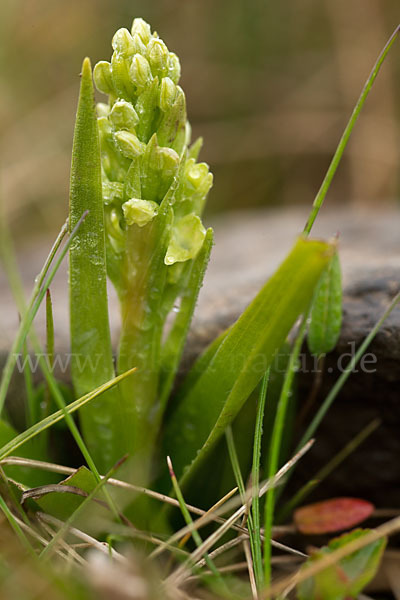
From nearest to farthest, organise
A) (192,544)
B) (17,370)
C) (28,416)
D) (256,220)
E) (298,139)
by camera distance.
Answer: (192,544), (28,416), (17,370), (256,220), (298,139)

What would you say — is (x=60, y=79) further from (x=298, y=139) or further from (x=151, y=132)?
(x=151, y=132)

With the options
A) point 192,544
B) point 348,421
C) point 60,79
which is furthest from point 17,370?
point 60,79

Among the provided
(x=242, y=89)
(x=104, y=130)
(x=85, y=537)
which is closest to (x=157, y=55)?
(x=104, y=130)

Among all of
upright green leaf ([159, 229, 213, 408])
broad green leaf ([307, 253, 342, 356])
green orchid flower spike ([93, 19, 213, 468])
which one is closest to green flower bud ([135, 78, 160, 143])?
green orchid flower spike ([93, 19, 213, 468])

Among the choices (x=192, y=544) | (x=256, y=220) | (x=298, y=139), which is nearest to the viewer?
(x=192, y=544)

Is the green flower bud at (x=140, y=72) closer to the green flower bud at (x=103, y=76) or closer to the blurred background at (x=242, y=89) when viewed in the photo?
the green flower bud at (x=103, y=76)

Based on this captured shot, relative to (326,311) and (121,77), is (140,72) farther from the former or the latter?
(326,311)
